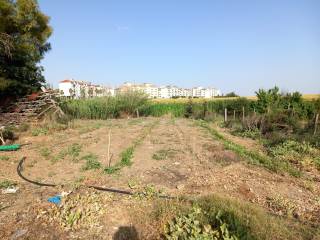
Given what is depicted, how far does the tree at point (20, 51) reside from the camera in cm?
1227

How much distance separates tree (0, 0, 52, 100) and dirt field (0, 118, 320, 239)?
6.92 meters

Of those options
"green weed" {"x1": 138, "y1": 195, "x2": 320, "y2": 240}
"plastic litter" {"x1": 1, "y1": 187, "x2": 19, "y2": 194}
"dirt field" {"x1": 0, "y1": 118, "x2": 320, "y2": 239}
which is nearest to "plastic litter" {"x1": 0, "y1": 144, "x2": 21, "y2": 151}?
"dirt field" {"x1": 0, "y1": 118, "x2": 320, "y2": 239}

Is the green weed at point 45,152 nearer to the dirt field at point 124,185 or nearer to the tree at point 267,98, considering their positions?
the dirt field at point 124,185

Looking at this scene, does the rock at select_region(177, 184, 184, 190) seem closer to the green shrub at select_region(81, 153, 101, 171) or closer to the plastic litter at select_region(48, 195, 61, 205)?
the plastic litter at select_region(48, 195, 61, 205)

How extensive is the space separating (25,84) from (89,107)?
240 inches

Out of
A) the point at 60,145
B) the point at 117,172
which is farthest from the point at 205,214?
the point at 60,145

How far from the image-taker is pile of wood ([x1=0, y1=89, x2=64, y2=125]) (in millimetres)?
11527

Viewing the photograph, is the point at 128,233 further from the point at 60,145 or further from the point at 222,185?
the point at 60,145

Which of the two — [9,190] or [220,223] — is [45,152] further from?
[220,223]

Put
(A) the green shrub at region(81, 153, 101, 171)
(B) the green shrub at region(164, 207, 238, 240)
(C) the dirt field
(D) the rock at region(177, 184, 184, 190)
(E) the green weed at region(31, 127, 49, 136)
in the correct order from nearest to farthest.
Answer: (B) the green shrub at region(164, 207, 238, 240) < (C) the dirt field < (D) the rock at region(177, 184, 184, 190) < (A) the green shrub at region(81, 153, 101, 171) < (E) the green weed at region(31, 127, 49, 136)

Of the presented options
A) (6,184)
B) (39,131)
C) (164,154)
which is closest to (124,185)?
(6,184)

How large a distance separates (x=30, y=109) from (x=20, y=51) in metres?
3.24

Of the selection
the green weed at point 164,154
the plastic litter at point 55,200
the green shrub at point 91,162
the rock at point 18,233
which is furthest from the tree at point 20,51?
the rock at point 18,233

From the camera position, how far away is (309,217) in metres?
3.16
